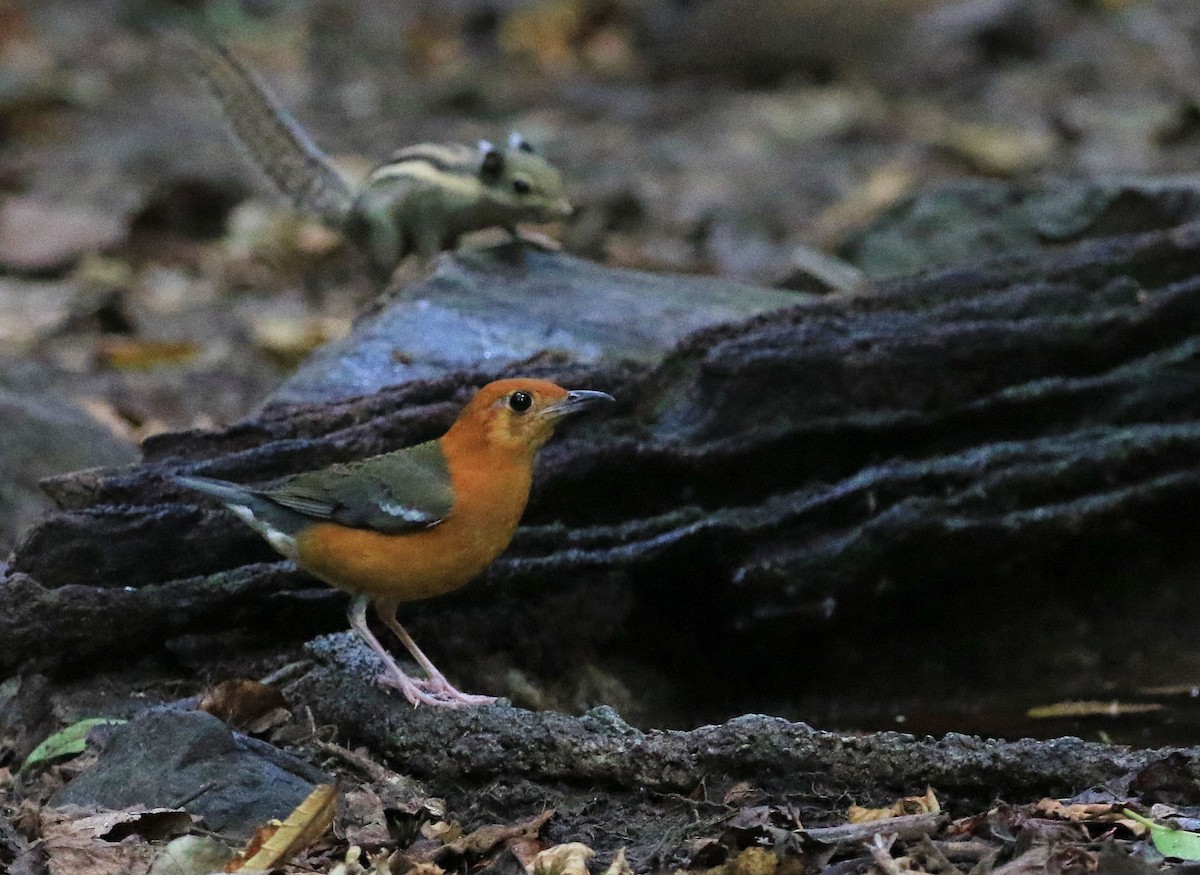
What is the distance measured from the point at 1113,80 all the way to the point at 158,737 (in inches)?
492

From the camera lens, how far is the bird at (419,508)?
4.55 metres

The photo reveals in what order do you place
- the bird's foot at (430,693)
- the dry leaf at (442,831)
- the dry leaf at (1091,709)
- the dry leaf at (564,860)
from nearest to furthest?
1. the dry leaf at (564,860)
2. the dry leaf at (442,831)
3. the bird's foot at (430,693)
4. the dry leaf at (1091,709)

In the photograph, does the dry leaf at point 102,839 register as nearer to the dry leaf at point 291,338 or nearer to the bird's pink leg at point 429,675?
the bird's pink leg at point 429,675

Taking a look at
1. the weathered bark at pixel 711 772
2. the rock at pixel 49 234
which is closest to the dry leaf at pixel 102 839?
the weathered bark at pixel 711 772

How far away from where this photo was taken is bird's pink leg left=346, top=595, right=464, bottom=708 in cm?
454

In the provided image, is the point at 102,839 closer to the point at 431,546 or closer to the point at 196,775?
the point at 196,775

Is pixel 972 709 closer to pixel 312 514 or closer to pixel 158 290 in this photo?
pixel 312 514

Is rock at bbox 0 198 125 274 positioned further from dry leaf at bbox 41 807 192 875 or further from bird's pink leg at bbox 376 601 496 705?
dry leaf at bbox 41 807 192 875

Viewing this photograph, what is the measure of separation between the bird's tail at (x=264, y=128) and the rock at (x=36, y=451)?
169cm

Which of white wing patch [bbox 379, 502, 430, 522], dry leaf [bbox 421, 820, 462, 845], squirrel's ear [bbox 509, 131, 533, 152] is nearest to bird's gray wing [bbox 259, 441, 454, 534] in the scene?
white wing patch [bbox 379, 502, 430, 522]

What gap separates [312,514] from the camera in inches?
181

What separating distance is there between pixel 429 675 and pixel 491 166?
123 inches

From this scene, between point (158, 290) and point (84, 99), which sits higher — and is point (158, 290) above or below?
below

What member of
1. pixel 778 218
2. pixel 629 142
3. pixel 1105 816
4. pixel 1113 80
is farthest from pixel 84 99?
pixel 1105 816
